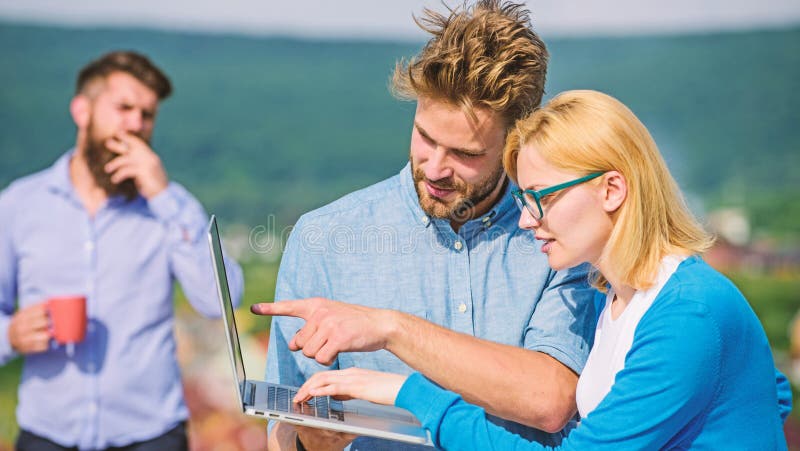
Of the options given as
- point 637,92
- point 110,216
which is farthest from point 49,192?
point 637,92

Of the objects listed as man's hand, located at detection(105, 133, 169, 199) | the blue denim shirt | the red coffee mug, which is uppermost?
man's hand, located at detection(105, 133, 169, 199)

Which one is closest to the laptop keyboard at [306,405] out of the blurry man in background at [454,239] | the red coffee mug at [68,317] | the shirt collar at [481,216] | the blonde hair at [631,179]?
the blurry man in background at [454,239]

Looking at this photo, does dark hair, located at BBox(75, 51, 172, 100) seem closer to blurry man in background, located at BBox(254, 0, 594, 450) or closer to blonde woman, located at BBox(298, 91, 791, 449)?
blurry man in background, located at BBox(254, 0, 594, 450)

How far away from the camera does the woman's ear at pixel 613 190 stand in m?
1.66

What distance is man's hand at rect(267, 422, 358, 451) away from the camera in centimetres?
186

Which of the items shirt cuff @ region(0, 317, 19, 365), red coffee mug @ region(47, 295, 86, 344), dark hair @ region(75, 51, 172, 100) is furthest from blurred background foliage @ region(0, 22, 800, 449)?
red coffee mug @ region(47, 295, 86, 344)

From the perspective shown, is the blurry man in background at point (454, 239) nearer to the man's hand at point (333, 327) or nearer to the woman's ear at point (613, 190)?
the man's hand at point (333, 327)

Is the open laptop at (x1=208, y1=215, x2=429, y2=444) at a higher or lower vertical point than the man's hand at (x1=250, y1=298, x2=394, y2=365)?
lower

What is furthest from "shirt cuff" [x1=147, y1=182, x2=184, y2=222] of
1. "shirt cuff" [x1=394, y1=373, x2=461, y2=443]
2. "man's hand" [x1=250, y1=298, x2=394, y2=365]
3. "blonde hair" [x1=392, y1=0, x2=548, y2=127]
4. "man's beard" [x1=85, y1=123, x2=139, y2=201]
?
"shirt cuff" [x1=394, y1=373, x2=461, y2=443]

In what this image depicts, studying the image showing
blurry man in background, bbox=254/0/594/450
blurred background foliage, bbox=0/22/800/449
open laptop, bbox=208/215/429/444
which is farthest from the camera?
blurred background foliage, bbox=0/22/800/449

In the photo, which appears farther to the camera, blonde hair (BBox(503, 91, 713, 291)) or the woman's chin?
the woman's chin

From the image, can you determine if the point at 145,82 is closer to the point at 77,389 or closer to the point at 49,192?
the point at 49,192

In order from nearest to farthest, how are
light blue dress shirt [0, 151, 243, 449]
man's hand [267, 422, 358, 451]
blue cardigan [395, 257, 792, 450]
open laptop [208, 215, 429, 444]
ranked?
blue cardigan [395, 257, 792, 450] → open laptop [208, 215, 429, 444] → man's hand [267, 422, 358, 451] → light blue dress shirt [0, 151, 243, 449]

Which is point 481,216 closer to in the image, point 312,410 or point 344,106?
point 312,410
